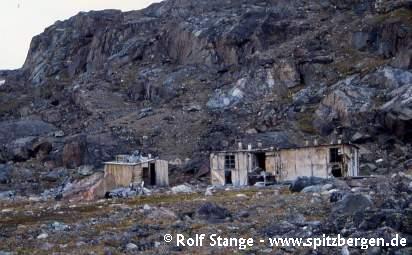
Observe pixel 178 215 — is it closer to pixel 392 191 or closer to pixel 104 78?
pixel 392 191

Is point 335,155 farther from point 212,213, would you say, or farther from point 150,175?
point 212,213

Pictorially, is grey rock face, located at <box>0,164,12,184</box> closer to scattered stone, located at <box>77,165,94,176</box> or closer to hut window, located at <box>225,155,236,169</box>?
scattered stone, located at <box>77,165,94,176</box>

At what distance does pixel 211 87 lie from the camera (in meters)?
68.1

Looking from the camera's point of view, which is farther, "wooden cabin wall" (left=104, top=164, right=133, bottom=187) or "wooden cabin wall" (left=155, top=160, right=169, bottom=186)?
"wooden cabin wall" (left=155, top=160, right=169, bottom=186)

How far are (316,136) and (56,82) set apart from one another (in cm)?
3935

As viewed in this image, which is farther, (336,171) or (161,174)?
(161,174)

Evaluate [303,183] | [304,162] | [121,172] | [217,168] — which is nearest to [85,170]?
[121,172]

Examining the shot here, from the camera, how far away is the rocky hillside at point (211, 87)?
53188 millimetres

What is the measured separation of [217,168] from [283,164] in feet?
13.7

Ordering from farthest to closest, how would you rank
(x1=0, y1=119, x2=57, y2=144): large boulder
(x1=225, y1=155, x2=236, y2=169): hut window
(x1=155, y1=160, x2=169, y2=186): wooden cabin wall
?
(x1=0, y1=119, x2=57, y2=144): large boulder, (x1=155, y1=160, x2=169, y2=186): wooden cabin wall, (x1=225, y1=155, x2=236, y2=169): hut window

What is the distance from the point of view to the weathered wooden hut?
39.9 m

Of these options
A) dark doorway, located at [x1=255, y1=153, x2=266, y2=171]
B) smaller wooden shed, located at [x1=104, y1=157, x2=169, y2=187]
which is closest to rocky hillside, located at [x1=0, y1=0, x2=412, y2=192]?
dark doorway, located at [x1=255, y1=153, x2=266, y2=171]

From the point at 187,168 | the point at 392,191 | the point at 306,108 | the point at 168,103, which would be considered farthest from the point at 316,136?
the point at 392,191

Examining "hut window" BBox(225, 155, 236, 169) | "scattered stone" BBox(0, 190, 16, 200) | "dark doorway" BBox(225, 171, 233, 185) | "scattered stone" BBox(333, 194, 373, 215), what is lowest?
"scattered stone" BBox(0, 190, 16, 200)
